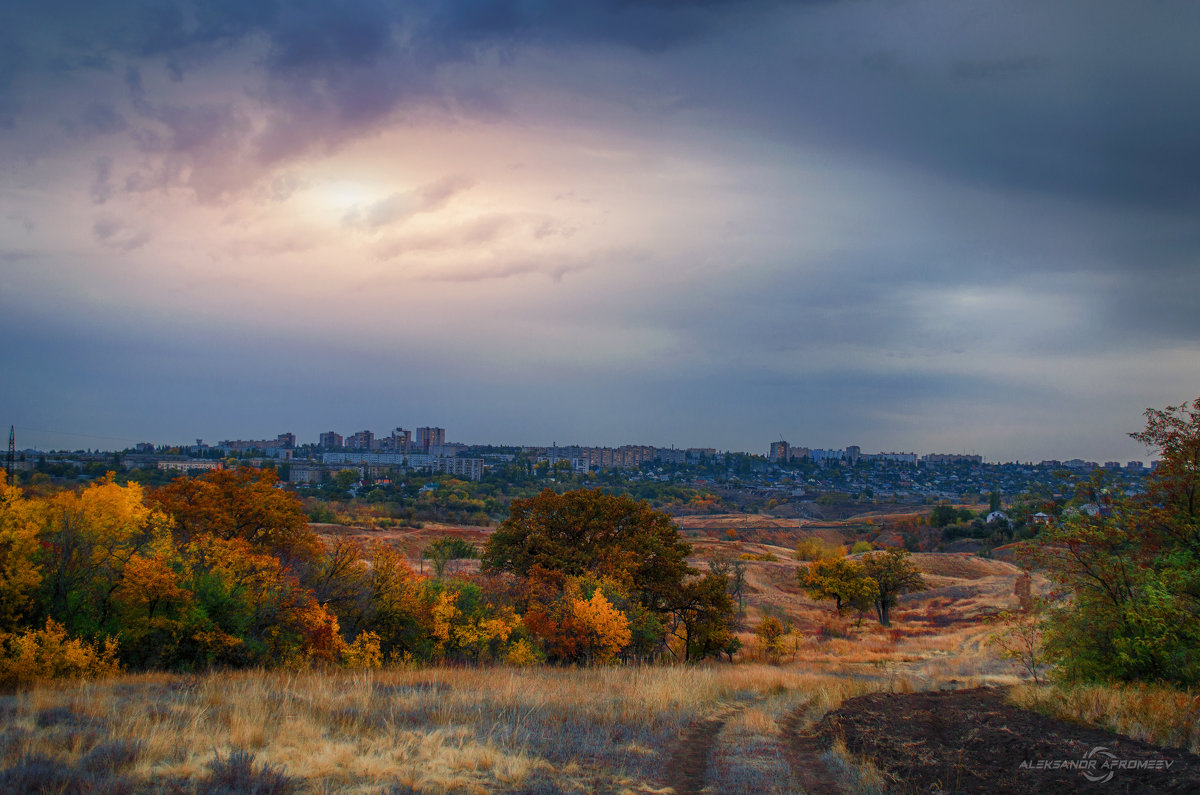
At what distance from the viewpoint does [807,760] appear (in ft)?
36.3

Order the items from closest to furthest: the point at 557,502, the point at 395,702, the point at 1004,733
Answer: the point at 1004,733, the point at 395,702, the point at 557,502

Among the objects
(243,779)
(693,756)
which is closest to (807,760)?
(693,756)

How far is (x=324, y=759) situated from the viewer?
8.41 m

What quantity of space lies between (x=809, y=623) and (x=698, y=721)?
4291cm

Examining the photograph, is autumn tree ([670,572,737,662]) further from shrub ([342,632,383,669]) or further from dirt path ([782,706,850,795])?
dirt path ([782,706,850,795])

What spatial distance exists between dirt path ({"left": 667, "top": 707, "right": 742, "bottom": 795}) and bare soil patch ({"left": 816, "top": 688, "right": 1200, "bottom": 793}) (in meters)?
2.02

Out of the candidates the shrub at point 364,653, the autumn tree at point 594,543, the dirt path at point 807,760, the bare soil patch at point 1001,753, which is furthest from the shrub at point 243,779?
the autumn tree at point 594,543

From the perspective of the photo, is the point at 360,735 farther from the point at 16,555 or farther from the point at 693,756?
the point at 16,555

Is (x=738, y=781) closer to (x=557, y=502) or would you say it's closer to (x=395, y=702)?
(x=395, y=702)

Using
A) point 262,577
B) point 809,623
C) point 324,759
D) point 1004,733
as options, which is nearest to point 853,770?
point 1004,733

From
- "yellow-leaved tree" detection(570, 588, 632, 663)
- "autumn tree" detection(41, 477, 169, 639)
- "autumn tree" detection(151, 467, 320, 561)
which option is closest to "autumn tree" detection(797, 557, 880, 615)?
"yellow-leaved tree" detection(570, 588, 632, 663)

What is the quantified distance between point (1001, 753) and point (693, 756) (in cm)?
441

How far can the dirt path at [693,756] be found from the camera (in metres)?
9.17

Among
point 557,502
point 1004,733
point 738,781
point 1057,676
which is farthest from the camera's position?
point 557,502
